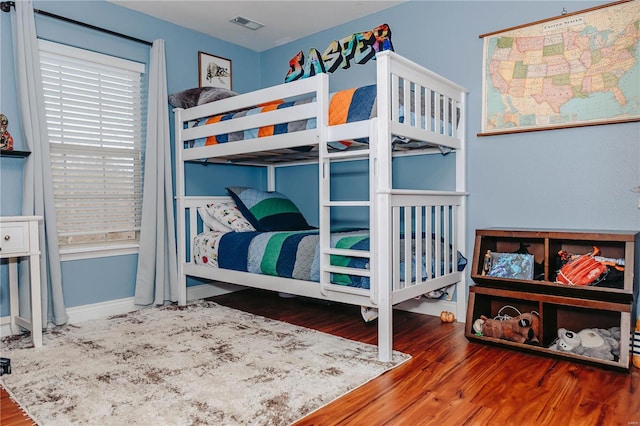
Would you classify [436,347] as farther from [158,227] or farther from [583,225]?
[158,227]

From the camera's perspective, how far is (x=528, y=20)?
2.65m

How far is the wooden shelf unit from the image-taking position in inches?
81.0

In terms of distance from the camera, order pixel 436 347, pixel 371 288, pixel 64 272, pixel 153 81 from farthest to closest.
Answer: pixel 153 81, pixel 64 272, pixel 436 347, pixel 371 288

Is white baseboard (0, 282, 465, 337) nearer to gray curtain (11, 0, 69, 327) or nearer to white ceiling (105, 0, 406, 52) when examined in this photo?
gray curtain (11, 0, 69, 327)

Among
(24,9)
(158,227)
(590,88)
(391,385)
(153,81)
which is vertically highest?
(24,9)

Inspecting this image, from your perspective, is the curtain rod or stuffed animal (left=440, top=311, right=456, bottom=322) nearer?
the curtain rod

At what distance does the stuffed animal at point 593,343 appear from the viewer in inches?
82.4

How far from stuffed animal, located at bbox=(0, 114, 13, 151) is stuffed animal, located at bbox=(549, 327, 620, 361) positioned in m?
3.18

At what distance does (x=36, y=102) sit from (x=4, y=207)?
2.17 ft

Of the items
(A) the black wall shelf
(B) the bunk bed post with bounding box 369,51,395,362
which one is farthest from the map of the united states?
(A) the black wall shelf

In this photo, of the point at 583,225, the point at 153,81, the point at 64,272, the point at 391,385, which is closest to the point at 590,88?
the point at 583,225

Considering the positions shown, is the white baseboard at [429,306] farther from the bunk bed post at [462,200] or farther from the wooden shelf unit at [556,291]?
the wooden shelf unit at [556,291]

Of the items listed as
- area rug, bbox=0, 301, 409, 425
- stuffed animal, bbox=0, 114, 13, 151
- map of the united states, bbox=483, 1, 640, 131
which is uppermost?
map of the united states, bbox=483, 1, 640, 131

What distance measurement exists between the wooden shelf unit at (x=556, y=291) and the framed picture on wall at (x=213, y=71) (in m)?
2.54
